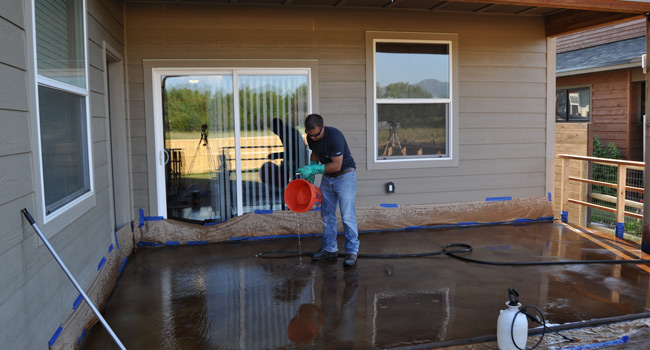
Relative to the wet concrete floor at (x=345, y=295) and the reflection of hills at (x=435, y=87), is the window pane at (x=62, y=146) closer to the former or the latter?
the wet concrete floor at (x=345, y=295)

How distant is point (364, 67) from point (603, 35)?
8.19m

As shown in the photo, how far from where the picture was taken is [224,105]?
6293mm

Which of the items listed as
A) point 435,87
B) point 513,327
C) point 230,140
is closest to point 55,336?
point 513,327

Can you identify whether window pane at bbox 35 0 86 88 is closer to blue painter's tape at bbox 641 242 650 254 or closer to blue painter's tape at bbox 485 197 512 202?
blue painter's tape at bbox 485 197 512 202

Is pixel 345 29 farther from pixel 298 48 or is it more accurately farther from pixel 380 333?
pixel 380 333

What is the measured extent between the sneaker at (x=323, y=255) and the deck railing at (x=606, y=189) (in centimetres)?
357

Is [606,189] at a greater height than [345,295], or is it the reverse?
[606,189]

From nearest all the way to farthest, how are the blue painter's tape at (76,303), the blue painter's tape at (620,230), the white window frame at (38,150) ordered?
the white window frame at (38,150) → the blue painter's tape at (76,303) → the blue painter's tape at (620,230)

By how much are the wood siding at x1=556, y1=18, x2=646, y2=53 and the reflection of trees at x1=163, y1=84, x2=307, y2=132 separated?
23.6ft

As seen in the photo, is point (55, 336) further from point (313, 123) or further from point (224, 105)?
point (224, 105)

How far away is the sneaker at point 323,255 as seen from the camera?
5363mm

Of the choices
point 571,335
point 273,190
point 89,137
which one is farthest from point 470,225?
point 89,137

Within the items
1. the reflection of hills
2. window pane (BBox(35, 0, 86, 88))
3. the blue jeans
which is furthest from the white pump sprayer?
the reflection of hills

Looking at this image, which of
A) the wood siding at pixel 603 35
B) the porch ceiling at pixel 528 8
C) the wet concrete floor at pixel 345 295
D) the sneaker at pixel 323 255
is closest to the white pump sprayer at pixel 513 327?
the wet concrete floor at pixel 345 295
